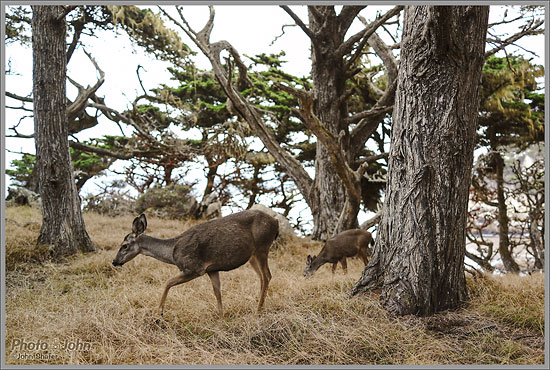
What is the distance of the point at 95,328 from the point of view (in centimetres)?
362

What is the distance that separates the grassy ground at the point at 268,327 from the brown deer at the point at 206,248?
1.01 feet

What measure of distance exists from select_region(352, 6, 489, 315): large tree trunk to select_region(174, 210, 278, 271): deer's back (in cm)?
132

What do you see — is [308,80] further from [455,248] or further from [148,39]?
[455,248]

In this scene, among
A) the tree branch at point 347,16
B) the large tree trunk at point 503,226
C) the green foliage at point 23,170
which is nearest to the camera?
the tree branch at point 347,16

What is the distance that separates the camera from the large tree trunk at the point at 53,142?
7.23m

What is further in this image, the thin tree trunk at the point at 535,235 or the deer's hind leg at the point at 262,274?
the thin tree trunk at the point at 535,235

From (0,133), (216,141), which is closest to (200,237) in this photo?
(0,133)

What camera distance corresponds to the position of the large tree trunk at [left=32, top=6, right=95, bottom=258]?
7227 mm

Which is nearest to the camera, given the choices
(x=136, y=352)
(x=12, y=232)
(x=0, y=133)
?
(x=136, y=352)

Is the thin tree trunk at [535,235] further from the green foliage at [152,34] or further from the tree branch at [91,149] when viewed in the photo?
the tree branch at [91,149]

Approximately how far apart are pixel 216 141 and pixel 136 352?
887cm

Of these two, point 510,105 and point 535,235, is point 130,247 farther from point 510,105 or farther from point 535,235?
point 510,105

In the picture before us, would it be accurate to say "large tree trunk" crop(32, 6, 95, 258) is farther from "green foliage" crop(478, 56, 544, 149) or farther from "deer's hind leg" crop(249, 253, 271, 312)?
"green foliage" crop(478, 56, 544, 149)

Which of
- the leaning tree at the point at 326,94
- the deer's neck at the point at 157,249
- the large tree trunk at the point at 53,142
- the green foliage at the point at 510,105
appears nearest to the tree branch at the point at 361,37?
the leaning tree at the point at 326,94
